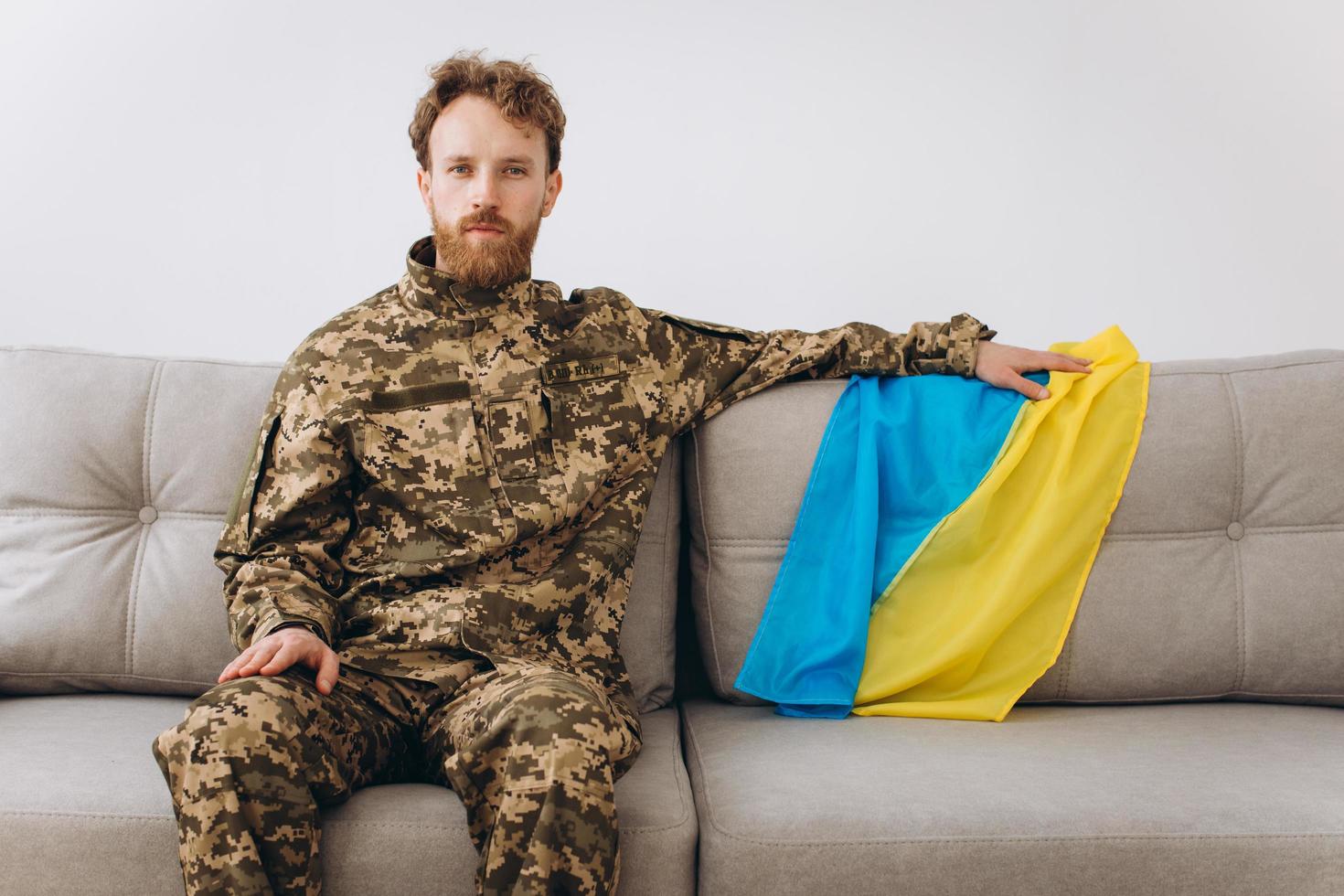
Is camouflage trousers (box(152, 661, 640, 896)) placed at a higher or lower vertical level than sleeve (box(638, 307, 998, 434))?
lower

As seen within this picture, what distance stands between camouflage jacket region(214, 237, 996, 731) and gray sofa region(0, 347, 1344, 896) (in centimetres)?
17

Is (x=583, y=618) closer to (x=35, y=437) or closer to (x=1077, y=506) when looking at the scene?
(x=1077, y=506)

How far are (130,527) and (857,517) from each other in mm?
1179

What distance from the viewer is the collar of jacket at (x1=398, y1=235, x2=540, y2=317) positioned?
5.46ft

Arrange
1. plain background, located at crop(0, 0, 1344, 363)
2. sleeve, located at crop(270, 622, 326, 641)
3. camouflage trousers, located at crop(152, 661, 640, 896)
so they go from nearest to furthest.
Answer: 1. camouflage trousers, located at crop(152, 661, 640, 896)
2. sleeve, located at crop(270, 622, 326, 641)
3. plain background, located at crop(0, 0, 1344, 363)

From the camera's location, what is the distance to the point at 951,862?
1260 millimetres

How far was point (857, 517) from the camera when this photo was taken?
1743mm

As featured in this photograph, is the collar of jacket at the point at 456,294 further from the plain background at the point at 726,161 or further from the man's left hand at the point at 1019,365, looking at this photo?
the man's left hand at the point at 1019,365

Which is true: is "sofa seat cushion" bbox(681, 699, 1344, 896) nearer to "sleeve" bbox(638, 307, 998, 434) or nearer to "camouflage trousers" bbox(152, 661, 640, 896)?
"camouflage trousers" bbox(152, 661, 640, 896)

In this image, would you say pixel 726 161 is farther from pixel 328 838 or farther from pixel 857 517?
pixel 328 838

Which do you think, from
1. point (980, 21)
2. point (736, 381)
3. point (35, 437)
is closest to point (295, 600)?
point (35, 437)

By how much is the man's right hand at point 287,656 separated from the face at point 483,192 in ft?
1.97

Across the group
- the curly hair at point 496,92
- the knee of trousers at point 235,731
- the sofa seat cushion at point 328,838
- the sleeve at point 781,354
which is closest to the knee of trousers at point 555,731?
Answer: the sofa seat cushion at point 328,838

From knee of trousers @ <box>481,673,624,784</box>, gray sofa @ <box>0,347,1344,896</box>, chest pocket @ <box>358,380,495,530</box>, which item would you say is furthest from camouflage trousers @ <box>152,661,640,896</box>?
chest pocket @ <box>358,380,495,530</box>
